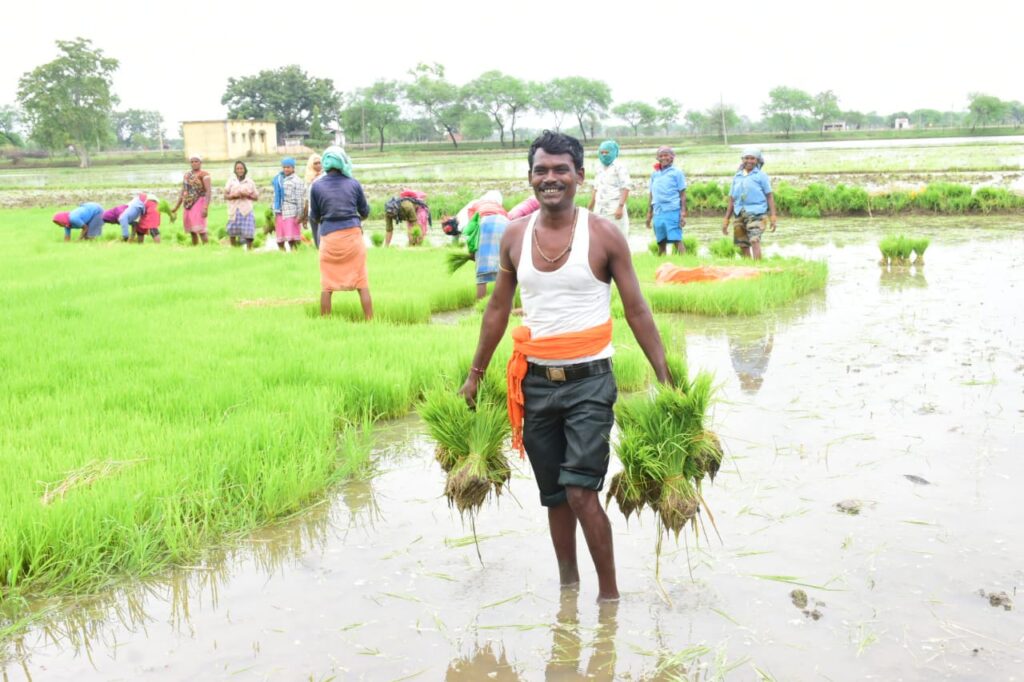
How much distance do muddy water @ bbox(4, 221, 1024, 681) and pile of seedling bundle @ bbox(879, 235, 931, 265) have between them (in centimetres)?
620

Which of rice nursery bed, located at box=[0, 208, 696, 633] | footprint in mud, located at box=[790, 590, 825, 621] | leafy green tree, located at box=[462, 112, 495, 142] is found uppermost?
leafy green tree, located at box=[462, 112, 495, 142]

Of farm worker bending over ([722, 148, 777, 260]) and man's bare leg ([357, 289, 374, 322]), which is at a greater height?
farm worker bending over ([722, 148, 777, 260])

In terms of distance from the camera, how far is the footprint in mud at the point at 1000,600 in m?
3.10

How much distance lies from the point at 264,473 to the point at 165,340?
3067 millimetres

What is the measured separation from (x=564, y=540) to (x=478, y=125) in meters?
85.9

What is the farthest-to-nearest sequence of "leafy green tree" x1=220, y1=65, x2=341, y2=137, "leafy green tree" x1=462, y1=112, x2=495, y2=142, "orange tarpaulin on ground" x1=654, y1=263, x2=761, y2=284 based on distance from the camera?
1. "leafy green tree" x1=462, y1=112, x2=495, y2=142
2. "leafy green tree" x1=220, y1=65, x2=341, y2=137
3. "orange tarpaulin on ground" x1=654, y1=263, x2=761, y2=284

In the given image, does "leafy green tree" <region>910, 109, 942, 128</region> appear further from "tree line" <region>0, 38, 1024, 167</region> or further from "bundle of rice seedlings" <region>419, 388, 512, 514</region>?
"bundle of rice seedlings" <region>419, 388, 512, 514</region>

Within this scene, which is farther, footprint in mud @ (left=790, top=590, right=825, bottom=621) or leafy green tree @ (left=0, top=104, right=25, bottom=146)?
leafy green tree @ (left=0, top=104, right=25, bottom=146)

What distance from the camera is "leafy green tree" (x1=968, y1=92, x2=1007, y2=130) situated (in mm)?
79250

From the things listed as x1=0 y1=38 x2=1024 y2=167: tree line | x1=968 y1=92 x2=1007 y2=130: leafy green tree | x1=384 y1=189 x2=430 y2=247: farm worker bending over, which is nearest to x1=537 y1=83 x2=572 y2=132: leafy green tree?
x1=0 y1=38 x2=1024 y2=167: tree line

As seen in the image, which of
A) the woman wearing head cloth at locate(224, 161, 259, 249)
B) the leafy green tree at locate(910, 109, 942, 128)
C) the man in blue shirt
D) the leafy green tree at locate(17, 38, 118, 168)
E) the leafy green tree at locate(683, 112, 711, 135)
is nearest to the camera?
the man in blue shirt

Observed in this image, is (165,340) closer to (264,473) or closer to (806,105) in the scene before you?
(264,473)

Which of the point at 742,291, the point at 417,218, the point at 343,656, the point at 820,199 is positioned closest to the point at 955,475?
the point at 343,656

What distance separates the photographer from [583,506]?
3084 mm
